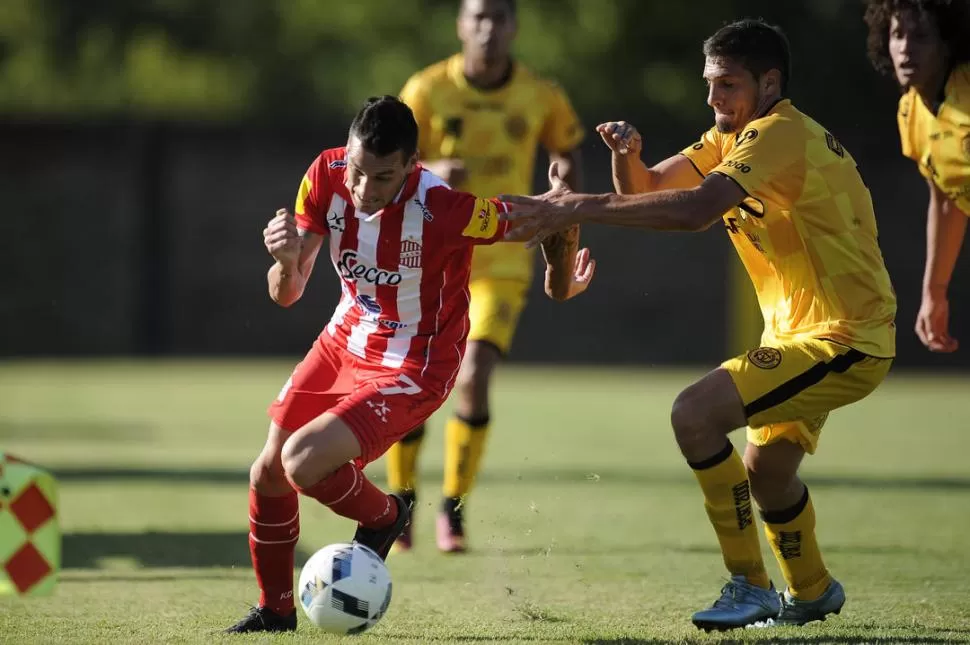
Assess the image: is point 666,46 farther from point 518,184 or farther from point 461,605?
point 461,605

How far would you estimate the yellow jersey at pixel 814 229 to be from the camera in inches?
196

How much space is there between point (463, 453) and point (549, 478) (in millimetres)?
2379

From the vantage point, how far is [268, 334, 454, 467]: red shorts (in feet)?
16.3

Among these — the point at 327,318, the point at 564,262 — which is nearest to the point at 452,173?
the point at 564,262

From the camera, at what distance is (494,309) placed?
7344 millimetres

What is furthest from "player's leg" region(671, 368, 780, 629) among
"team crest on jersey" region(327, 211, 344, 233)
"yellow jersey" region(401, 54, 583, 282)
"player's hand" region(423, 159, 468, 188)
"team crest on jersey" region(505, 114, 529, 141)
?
"team crest on jersey" region(505, 114, 529, 141)

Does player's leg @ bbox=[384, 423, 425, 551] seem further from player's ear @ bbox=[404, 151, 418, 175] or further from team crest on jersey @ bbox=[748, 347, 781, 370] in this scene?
team crest on jersey @ bbox=[748, 347, 781, 370]

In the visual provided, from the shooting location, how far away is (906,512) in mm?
8102

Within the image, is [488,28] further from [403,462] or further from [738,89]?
[738,89]

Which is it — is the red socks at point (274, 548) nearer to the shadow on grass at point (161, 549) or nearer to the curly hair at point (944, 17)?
the shadow on grass at point (161, 549)

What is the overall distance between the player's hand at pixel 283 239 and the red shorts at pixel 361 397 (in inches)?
20.1

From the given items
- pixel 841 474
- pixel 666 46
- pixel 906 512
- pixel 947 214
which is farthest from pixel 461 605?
pixel 666 46

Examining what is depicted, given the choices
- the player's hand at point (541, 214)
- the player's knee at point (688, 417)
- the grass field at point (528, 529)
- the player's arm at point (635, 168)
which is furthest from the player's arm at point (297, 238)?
the player's knee at point (688, 417)

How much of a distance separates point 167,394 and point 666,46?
1554 centimetres
